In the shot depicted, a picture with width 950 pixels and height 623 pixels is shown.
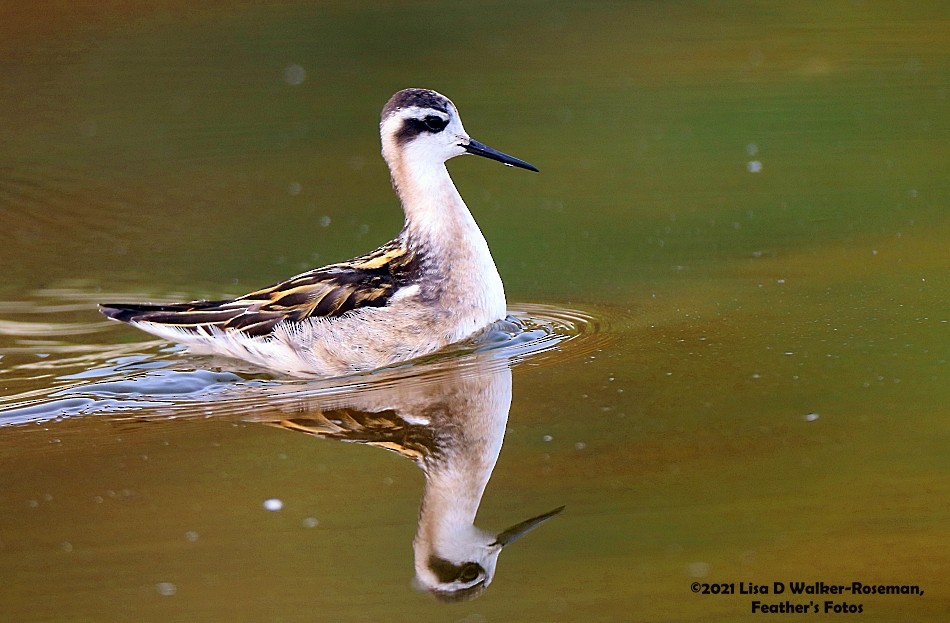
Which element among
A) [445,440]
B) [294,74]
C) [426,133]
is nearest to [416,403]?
[445,440]

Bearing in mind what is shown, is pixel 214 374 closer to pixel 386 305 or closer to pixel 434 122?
pixel 386 305

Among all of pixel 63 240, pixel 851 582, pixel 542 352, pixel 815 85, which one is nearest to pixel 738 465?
pixel 851 582

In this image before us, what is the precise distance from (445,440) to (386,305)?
61.7 inches

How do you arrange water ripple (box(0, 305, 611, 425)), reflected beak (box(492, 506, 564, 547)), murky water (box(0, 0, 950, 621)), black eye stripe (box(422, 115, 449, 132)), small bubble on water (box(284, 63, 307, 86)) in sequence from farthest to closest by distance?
small bubble on water (box(284, 63, 307, 86))
black eye stripe (box(422, 115, 449, 132))
water ripple (box(0, 305, 611, 425))
reflected beak (box(492, 506, 564, 547))
murky water (box(0, 0, 950, 621))

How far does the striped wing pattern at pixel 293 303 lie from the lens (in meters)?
7.51

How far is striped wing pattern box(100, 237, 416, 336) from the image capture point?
751 cm

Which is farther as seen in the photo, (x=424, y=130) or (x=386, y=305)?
(x=424, y=130)

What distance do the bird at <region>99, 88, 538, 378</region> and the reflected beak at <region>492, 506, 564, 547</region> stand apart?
2372mm

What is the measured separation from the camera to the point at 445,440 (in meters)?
6.09

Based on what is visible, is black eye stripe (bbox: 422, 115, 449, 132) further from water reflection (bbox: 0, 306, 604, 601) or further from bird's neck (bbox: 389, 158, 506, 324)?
water reflection (bbox: 0, 306, 604, 601)

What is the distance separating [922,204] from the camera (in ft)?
30.3

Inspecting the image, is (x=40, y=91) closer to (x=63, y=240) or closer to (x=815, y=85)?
(x=63, y=240)

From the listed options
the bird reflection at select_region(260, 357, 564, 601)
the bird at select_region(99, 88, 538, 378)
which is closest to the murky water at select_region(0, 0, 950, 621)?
the bird reflection at select_region(260, 357, 564, 601)

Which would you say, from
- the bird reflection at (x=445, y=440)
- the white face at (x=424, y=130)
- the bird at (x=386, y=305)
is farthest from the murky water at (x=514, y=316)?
the white face at (x=424, y=130)
